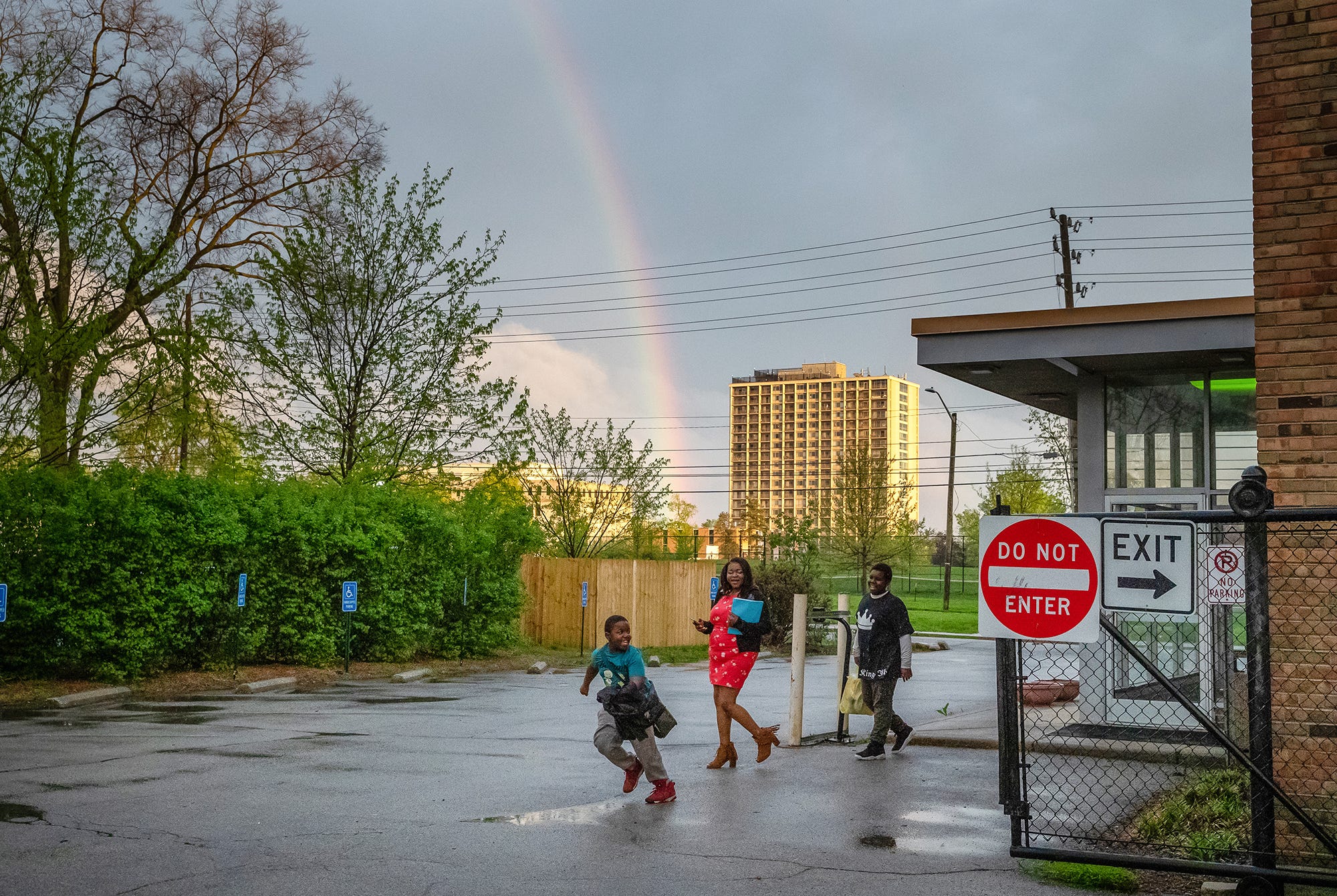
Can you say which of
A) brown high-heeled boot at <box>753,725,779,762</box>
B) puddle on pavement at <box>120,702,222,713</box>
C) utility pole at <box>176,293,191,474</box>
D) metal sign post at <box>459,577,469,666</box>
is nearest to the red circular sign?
brown high-heeled boot at <box>753,725,779,762</box>

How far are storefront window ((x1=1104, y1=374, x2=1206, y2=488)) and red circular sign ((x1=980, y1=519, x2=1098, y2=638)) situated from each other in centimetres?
757

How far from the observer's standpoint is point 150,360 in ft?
75.0

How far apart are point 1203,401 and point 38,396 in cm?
1691

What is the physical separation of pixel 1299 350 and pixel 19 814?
28.1 ft

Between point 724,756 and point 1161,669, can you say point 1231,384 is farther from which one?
point 724,756

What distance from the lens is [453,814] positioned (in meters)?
8.34

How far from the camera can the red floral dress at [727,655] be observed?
10.6 metres

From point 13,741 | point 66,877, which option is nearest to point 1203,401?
point 66,877

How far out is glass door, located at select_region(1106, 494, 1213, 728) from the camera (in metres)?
12.2

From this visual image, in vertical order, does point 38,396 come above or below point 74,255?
below

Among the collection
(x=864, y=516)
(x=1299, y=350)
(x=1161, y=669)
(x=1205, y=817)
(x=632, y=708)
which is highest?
(x=1299, y=350)

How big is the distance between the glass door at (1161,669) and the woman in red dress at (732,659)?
3814 mm

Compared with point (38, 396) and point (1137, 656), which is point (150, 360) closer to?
point (38, 396)

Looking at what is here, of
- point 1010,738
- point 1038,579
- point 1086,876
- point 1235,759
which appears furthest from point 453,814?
point 1235,759
